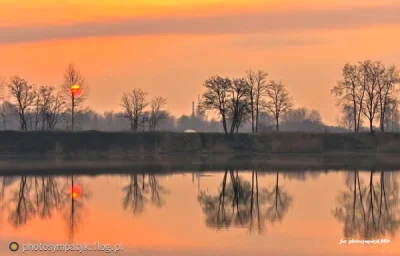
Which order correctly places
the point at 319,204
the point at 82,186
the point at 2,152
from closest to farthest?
1. the point at 319,204
2. the point at 82,186
3. the point at 2,152

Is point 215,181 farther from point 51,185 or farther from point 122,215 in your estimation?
point 122,215

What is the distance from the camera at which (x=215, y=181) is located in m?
56.4

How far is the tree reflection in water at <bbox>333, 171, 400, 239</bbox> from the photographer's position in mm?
32750

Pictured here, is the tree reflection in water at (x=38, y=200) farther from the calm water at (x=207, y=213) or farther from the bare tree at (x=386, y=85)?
the bare tree at (x=386, y=85)

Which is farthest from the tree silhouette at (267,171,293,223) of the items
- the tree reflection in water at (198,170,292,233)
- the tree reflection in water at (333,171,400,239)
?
the tree reflection in water at (333,171,400,239)

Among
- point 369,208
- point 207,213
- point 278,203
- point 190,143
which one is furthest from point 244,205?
point 190,143

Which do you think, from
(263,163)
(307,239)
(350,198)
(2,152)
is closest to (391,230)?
(307,239)

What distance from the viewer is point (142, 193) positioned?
49312 millimetres

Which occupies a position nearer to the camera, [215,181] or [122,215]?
[122,215]

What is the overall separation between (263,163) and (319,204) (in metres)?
37.8

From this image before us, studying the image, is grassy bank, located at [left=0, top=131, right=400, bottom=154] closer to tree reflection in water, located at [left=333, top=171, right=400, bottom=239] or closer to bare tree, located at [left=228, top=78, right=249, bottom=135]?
bare tree, located at [left=228, top=78, right=249, bottom=135]

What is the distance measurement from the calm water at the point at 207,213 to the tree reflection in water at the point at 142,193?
0.21 ft

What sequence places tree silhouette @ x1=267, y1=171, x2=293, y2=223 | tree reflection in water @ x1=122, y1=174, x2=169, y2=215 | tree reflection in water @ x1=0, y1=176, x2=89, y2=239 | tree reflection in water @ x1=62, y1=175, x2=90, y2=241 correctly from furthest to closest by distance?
tree reflection in water @ x1=122, y1=174, x2=169, y2=215
tree reflection in water @ x1=0, y1=176, x2=89, y2=239
tree silhouette @ x1=267, y1=171, x2=293, y2=223
tree reflection in water @ x1=62, y1=175, x2=90, y2=241

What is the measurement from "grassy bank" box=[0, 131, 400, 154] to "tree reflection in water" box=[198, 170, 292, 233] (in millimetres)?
46566
